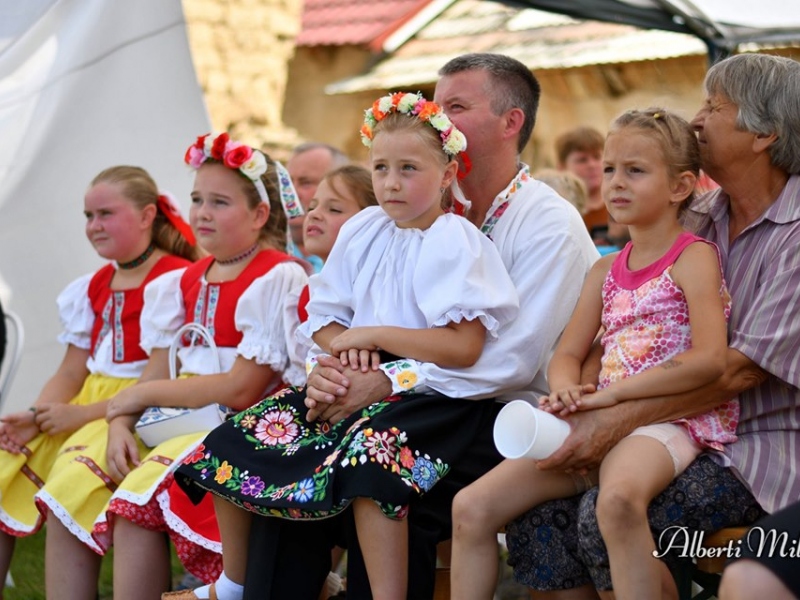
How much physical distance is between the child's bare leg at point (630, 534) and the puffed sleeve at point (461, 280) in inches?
25.5

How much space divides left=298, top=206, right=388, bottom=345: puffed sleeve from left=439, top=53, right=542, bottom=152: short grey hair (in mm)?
514

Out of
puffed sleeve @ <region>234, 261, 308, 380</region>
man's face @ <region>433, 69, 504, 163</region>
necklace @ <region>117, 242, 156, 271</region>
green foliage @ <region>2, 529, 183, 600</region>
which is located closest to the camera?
man's face @ <region>433, 69, 504, 163</region>

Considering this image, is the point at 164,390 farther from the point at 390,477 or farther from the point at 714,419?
the point at 714,419

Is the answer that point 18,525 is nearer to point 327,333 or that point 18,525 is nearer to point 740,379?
point 327,333

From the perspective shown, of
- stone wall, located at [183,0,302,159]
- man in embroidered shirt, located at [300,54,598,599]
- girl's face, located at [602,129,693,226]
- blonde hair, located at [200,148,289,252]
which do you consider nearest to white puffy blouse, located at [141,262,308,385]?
blonde hair, located at [200,148,289,252]

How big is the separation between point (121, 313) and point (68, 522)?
2.91 feet

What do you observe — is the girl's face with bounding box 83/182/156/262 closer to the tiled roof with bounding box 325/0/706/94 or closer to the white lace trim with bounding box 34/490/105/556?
the white lace trim with bounding box 34/490/105/556

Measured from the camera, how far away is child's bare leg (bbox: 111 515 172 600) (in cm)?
357

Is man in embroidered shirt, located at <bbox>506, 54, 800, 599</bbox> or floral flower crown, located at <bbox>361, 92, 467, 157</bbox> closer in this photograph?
man in embroidered shirt, located at <bbox>506, 54, 800, 599</bbox>

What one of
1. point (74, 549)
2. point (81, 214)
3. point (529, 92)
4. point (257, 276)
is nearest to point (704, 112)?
point (529, 92)

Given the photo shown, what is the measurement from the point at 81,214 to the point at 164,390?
5.53 ft

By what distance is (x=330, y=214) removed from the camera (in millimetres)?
3879

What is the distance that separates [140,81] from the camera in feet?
17.9

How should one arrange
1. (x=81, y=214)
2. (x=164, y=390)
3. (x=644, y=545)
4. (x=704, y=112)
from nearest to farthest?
(x=644, y=545)
(x=704, y=112)
(x=164, y=390)
(x=81, y=214)
